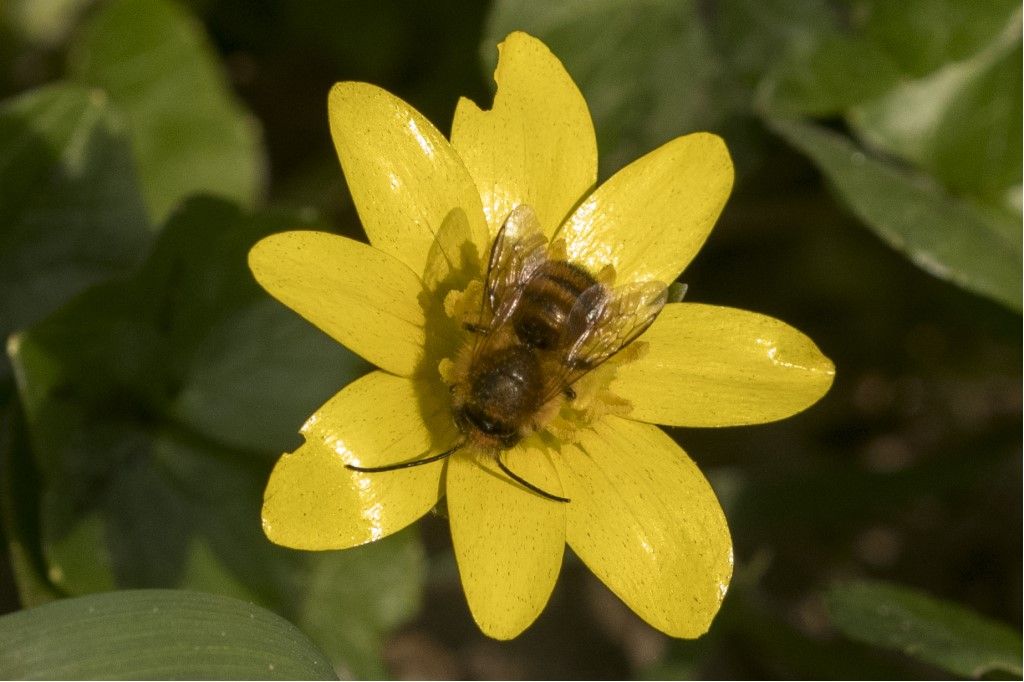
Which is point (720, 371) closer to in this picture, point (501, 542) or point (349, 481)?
point (501, 542)

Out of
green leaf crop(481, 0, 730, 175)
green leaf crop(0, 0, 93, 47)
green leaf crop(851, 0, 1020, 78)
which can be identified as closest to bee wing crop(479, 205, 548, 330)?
green leaf crop(481, 0, 730, 175)

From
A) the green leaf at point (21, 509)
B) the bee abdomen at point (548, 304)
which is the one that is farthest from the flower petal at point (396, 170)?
the green leaf at point (21, 509)

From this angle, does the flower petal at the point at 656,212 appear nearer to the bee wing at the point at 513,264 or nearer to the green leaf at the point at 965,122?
the bee wing at the point at 513,264

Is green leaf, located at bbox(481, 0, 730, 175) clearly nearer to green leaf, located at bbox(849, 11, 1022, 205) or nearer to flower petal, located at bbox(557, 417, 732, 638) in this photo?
green leaf, located at bbox(849, 11, 1022, 205)

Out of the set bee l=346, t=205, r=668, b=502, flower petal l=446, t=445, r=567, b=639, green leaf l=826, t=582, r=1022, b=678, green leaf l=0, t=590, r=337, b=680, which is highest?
bee l=346, t=205, r=668, b=502

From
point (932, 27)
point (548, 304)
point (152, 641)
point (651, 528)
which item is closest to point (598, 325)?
point (548, 304)
